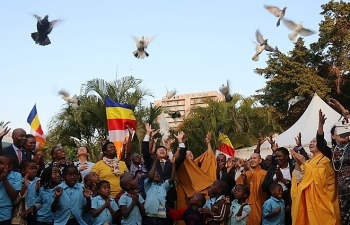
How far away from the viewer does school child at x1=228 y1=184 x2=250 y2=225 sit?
262 inches

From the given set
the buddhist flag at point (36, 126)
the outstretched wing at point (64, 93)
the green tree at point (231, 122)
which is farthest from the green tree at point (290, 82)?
the buddhist flag at point (36, 126)

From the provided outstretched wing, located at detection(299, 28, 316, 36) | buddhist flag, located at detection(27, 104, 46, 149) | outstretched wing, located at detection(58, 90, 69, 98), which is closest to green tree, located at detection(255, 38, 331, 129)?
outstretched wing, located at detection(299, 28, 316, 36)

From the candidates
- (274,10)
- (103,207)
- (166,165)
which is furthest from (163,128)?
(103,207)

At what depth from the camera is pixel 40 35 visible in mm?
11305

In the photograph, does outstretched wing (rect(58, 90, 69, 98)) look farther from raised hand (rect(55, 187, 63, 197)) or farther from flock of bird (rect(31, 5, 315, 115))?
raised hand (rect(55, 187, 63, 197))

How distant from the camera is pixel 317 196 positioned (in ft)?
20.3

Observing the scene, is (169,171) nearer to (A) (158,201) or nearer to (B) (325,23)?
(A) (158,201)

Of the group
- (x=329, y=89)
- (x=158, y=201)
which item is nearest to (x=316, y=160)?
(x=158, y=201)

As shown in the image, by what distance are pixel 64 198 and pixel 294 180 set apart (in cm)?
293

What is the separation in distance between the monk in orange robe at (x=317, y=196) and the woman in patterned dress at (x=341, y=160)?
18 cm

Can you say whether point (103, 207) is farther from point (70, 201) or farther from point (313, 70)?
point (313, 70)

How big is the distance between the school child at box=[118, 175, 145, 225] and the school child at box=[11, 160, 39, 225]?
1.06 m

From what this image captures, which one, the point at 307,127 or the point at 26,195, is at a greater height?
the point at 307,127

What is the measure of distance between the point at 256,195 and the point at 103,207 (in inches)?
91.5
